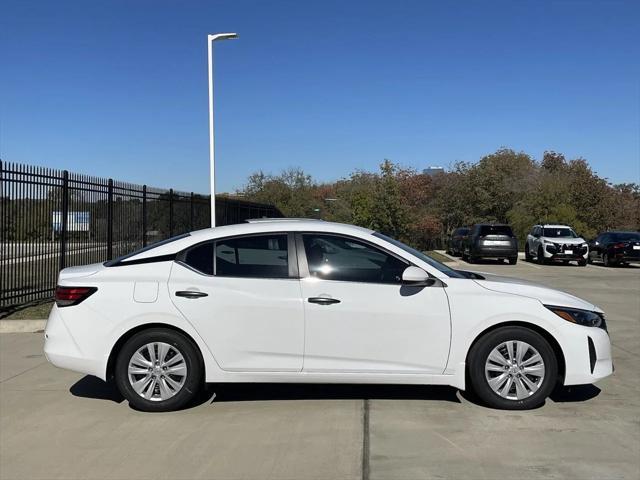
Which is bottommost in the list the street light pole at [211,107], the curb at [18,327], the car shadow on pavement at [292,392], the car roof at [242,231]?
the car shadow on pavement at [292,392]

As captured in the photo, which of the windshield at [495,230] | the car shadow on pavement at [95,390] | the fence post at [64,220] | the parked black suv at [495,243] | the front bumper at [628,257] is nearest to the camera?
the car shadow on pavement at [95,390]

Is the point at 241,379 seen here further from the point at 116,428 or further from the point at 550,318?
the point at 550,318

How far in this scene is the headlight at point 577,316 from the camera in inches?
198

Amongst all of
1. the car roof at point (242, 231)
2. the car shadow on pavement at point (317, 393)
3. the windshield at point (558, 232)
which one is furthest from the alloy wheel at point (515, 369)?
the windshield at point (558, 232)

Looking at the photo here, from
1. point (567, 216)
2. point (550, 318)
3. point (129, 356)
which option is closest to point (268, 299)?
point (129, 356)

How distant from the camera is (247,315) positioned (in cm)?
496

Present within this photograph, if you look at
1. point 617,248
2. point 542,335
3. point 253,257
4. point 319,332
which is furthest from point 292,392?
point 617,248

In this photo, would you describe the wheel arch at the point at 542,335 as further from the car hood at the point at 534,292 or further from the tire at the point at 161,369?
the tire at the point at 161,369

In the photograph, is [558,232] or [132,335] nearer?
[132,335]

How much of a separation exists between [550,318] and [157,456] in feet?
11.0

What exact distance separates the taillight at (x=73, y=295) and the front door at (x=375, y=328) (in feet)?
6.17

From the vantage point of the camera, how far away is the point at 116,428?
15.5 ft

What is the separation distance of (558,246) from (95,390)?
2140 cm

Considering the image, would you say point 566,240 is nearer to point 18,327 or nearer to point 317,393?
point 317,393
